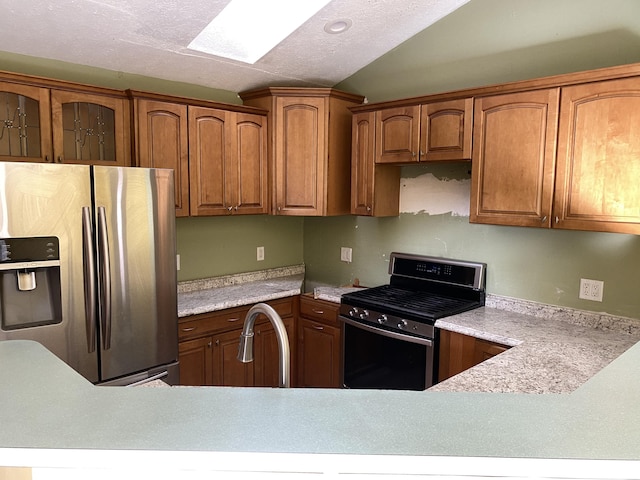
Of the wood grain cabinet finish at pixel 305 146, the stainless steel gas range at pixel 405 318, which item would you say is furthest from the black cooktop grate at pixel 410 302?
the wood grain cabinet finish at pixel 305 146

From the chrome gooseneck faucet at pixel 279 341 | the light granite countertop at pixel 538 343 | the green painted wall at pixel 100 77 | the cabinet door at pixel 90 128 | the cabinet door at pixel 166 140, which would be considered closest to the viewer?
the chrome gooseneck faucet at pixel 279 341

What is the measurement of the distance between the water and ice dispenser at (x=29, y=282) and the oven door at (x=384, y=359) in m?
1.77

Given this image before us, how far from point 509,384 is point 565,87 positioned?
153 cm

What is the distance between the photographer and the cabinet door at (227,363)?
3160 mm

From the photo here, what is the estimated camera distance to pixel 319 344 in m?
3.52

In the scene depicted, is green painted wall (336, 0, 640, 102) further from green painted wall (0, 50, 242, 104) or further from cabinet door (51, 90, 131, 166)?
cabinet door (51, 90, 131, 166)

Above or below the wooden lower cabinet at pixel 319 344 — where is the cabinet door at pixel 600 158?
above

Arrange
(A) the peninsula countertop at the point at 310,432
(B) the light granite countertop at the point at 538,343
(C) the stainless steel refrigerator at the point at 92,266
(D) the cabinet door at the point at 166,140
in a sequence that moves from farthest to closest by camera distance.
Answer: (D) the cabinet door at the point at 166,140 → (C) the stainless steel refrigerator at the point at 92,266 → (B) the light granite countertop at the point at 538,343 → (A) the peninsula countertop at the point at 310,432

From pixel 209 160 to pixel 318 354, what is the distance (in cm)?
159

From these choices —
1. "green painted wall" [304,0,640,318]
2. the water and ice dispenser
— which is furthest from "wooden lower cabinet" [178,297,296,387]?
"green painted wall" [304,0,640,318]

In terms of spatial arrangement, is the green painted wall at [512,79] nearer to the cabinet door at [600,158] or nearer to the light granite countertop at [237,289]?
the cabinet door at [600,158]

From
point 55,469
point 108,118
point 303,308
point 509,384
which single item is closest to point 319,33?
point 108,118

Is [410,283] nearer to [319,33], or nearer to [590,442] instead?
[319,33]

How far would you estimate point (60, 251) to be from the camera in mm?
2266
